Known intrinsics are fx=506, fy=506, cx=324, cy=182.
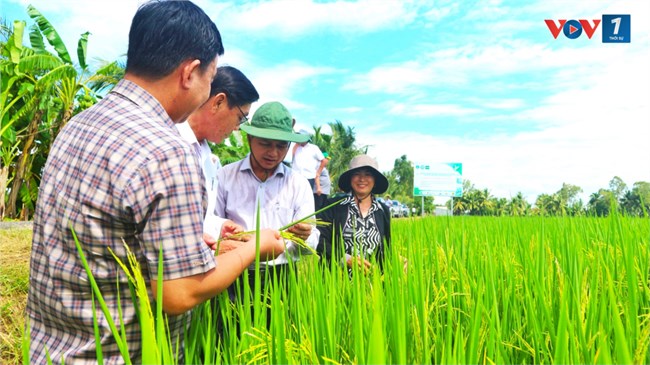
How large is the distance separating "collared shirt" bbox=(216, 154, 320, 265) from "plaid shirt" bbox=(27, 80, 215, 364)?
3.39 feet

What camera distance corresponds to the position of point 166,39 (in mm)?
1137

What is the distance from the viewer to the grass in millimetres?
3012

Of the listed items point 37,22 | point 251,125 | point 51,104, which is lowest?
point 251,125

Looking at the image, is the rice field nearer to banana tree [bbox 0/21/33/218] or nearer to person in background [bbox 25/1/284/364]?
person in background [bbox 25/1/284/364]

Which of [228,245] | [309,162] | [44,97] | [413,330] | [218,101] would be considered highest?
[44,97]

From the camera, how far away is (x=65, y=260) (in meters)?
1.10

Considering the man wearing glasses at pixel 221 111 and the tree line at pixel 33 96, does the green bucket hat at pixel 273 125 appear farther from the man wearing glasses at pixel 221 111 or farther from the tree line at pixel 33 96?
the tree line at pixel 33 96

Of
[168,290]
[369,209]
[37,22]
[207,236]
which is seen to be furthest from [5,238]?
[37,22]

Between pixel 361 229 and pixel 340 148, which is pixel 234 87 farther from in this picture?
pixel 340 148

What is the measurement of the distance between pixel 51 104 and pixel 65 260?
1181cm

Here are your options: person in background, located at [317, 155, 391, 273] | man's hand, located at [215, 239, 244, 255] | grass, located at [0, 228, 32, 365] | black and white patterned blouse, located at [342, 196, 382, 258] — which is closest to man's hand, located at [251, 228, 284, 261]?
man's hand, located at [215, 239, 244, 255]

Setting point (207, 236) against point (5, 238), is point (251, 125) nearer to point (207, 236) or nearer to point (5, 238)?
point (207, 236)

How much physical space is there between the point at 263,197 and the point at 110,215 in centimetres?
119

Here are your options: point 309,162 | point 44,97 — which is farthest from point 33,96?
point 309,162
